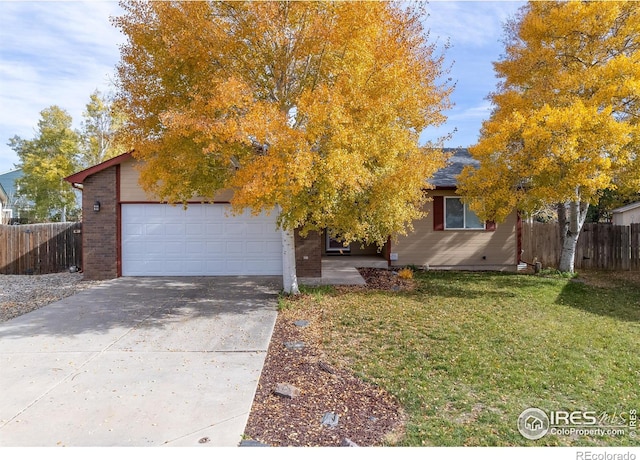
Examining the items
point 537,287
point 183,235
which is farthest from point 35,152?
point 537,287

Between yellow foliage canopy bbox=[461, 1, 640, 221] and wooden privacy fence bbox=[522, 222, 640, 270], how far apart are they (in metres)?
4.37

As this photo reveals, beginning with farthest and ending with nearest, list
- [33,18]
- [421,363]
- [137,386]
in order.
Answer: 1. [33,18]
2. [421,363]
3. [137,386]

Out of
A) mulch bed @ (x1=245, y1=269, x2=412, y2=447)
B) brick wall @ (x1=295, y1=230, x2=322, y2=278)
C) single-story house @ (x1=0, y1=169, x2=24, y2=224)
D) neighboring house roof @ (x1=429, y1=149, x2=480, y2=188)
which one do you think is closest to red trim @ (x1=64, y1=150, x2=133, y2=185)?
brick wall @ (x1=295, y1=230, x2=322, y2=278)

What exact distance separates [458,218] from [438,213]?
73 cm

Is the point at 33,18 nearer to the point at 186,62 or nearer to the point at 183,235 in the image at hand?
the point at 186,62

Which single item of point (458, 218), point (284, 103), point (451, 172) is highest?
point (284, 103)

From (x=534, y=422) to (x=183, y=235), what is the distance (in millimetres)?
9974

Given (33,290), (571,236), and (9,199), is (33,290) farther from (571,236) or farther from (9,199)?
(9,199)

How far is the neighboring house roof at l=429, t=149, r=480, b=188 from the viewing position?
1289cm

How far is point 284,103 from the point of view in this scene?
8.12 meters

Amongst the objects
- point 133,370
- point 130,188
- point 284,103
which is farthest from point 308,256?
point 133,370

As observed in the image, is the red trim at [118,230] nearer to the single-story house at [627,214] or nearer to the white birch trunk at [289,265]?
the white birch trunk at [289,265]

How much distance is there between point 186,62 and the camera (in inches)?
293

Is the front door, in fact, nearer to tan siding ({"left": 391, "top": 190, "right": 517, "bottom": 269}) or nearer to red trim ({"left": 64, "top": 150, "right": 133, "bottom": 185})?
tan siding ({"left": 391, "top": 190, "right": 517, "bottom": 269})
